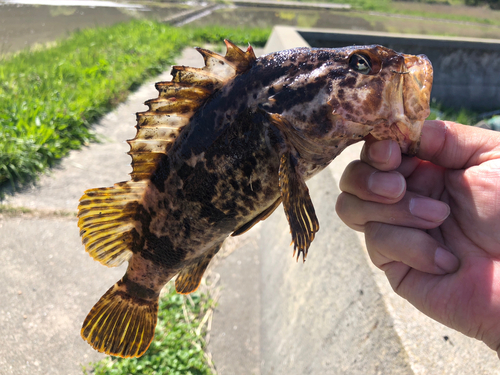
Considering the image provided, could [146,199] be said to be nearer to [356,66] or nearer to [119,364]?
[356,66]

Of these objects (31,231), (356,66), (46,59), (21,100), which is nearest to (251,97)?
(356,66)

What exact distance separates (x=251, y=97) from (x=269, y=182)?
0.33 meters

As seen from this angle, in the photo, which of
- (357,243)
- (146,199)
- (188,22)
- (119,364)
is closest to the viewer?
(146,199)

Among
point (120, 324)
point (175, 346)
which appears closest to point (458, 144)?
point (120, 324)

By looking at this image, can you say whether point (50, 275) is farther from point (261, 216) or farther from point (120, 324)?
point (261, 216)

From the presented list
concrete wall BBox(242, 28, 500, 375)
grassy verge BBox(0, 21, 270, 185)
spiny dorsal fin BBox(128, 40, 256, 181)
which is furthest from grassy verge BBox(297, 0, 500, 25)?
spiny dorsal fin BBox(128, 40, 256, 181)

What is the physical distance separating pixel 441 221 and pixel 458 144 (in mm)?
387

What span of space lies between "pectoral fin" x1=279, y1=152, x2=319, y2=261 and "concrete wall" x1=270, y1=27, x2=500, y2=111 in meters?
7.61

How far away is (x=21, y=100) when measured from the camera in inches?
222

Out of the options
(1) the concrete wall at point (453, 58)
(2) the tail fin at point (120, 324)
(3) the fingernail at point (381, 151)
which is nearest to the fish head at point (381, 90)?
(3) the fingernail at point (381, 151)

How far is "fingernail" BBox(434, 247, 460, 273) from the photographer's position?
1571mm

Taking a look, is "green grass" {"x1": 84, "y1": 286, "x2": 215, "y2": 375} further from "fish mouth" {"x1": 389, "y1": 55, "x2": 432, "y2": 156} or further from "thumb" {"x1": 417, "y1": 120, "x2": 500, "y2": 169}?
"fish mouth" {"x1": 389, "y1": 55, "x2": 432, "y2": 156}

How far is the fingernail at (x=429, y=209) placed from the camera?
1563mm

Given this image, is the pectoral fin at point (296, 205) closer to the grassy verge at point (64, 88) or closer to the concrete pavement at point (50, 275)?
the concrete pavement at point (50, 275)
